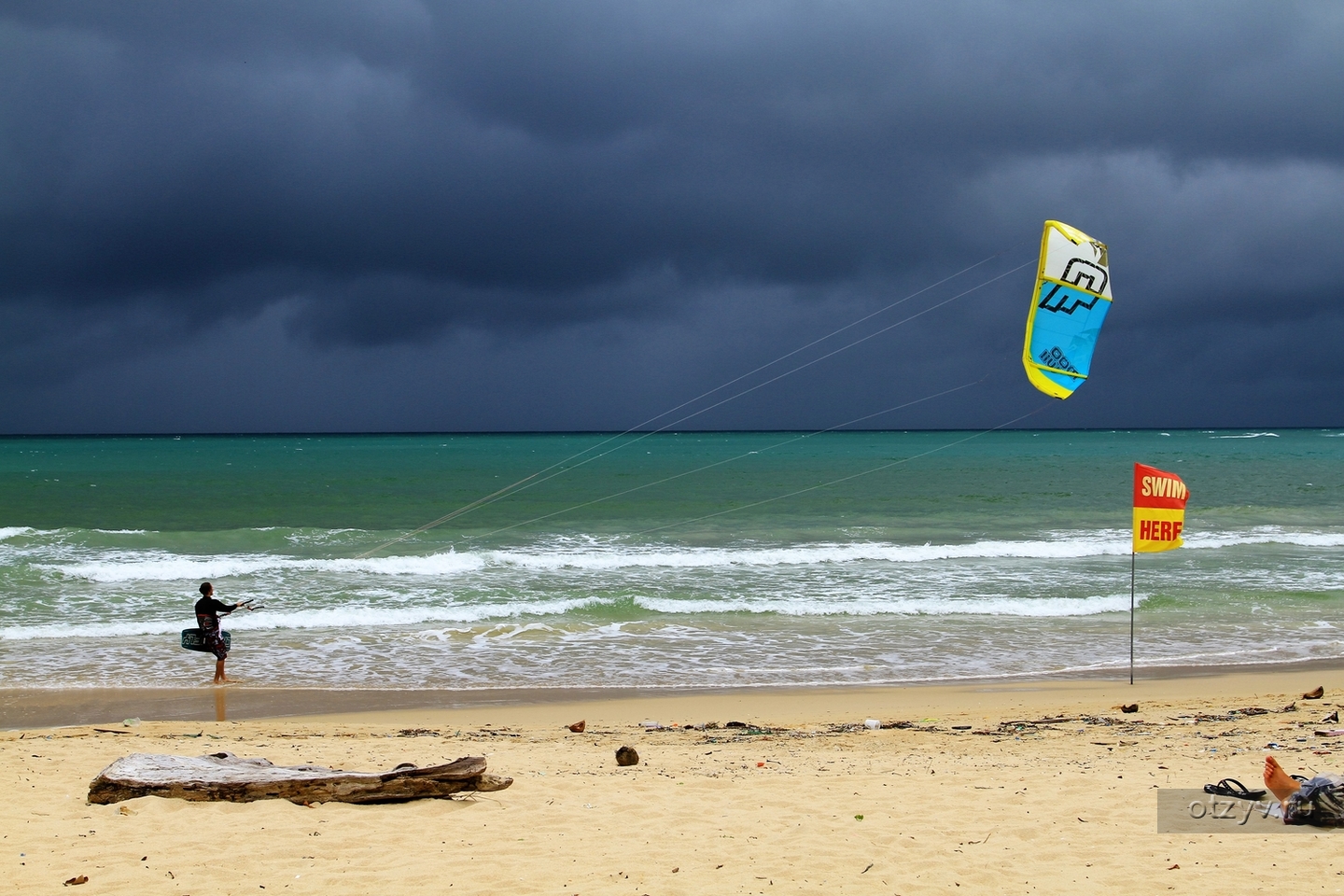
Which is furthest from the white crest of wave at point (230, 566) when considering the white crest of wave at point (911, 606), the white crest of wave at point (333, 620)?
the white crest of wave at point (911, 606)

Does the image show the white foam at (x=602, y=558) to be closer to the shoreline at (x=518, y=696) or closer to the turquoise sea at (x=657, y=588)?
the turquoise sea at (x=657, y=588)

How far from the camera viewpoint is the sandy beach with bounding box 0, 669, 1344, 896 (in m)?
4.91

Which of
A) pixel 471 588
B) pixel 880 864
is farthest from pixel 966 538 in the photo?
pixel 880 864

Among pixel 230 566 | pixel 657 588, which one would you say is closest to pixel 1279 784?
pixel 657 588

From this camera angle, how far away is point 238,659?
12.6 meters

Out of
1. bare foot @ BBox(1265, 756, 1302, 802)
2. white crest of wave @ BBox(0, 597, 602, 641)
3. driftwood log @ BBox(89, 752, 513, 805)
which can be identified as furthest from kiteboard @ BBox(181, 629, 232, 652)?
bare foot @ BBox(1265, 756, 1302, 802)

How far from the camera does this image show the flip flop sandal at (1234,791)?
231 inches

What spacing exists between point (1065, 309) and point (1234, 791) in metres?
6.05

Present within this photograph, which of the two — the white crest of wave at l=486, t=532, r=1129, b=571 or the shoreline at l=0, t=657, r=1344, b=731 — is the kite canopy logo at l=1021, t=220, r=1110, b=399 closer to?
the shoreline at l=0, t=657, r=1344, b=731

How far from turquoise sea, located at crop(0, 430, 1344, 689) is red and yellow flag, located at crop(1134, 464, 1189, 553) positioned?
223 centimetres

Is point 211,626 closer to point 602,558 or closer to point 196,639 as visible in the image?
point 196,639

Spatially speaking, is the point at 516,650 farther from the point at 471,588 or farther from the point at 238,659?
the point at 471,588

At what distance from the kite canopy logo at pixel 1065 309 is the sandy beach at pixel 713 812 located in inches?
143

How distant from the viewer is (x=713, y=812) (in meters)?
6.05
